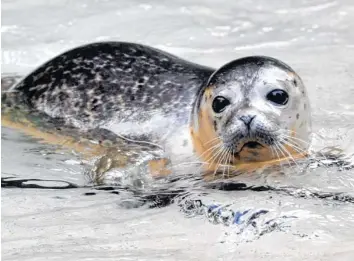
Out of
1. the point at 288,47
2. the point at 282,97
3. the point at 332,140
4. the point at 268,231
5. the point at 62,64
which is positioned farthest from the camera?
the point at 288,47

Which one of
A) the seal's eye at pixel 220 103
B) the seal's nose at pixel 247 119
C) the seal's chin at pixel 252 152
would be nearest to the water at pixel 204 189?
the seal's chin at pixel 252 152

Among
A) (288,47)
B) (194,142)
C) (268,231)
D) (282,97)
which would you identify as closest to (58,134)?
(194,142)

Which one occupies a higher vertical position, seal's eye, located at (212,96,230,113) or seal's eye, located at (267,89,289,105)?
seal's eye, located at (267,89,289,105)

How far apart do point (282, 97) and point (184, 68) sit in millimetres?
979

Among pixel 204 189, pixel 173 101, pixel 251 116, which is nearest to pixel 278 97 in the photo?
pixel 251 116

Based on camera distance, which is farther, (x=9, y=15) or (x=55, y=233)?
(x=9, y=15)

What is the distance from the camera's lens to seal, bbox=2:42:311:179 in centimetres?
453

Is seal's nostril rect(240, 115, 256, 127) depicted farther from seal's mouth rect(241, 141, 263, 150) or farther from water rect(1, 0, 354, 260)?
water rect(1, 0, 354, 260)

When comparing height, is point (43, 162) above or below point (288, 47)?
below

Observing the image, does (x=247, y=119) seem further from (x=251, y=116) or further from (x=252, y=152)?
(x=252, y=152)

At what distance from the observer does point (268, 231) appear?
3775 mm

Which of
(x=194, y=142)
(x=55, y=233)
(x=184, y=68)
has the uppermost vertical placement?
(x=184, y=68)

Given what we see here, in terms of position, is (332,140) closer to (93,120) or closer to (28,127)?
(93,120)

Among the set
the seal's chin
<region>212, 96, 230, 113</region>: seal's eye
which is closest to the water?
the seal's chin
